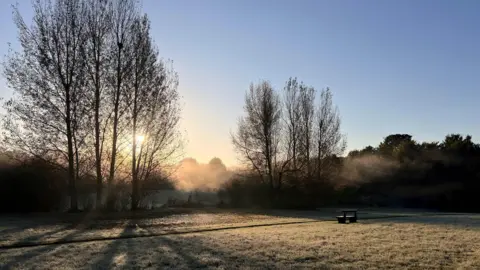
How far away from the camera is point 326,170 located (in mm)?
39062

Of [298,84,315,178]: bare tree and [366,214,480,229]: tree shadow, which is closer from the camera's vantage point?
[366,214,480,229]: tree shadow

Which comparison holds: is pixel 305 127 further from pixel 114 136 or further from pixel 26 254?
pixel 26 254

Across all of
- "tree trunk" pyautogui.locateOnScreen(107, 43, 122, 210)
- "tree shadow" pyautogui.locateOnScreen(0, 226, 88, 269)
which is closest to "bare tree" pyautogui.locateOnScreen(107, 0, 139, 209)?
"tree trunk" pyautogui.locateOnScreen(107, 43, 122, 210)

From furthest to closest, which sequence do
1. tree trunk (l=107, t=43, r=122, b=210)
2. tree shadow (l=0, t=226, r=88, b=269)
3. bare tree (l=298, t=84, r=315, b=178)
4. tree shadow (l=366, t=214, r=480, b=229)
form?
bare tree (l=298, t=84, r=315, b=178) < tree trunk (l=107, t=43, r=122, b=210) < tree shadow (l=366, t=214, r=480, b=229) < tree shadow (l=0, t=226, r=88, b=269)

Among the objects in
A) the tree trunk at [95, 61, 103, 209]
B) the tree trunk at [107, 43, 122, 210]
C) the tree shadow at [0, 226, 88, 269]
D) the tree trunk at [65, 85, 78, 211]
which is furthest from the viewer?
the tree trunk at [107, 43, 122, 210]

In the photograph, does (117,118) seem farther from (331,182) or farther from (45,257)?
(331,182)

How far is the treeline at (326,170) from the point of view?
1383 inches

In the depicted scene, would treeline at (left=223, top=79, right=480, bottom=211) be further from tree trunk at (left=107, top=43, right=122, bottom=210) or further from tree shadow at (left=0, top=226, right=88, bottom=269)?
tree shadow at (left=0, top=226, right=88, bottom=269)

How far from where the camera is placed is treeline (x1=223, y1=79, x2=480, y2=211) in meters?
35.1

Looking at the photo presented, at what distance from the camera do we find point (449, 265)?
830cm

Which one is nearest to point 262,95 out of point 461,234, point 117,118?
point 117,118

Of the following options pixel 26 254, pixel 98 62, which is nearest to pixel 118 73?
pixel 98 62

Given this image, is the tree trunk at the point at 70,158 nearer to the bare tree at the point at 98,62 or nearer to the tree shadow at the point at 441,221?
the bare tree at the point at 98,62

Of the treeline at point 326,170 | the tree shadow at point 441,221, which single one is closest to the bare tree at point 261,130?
the treeline at point 326,170
